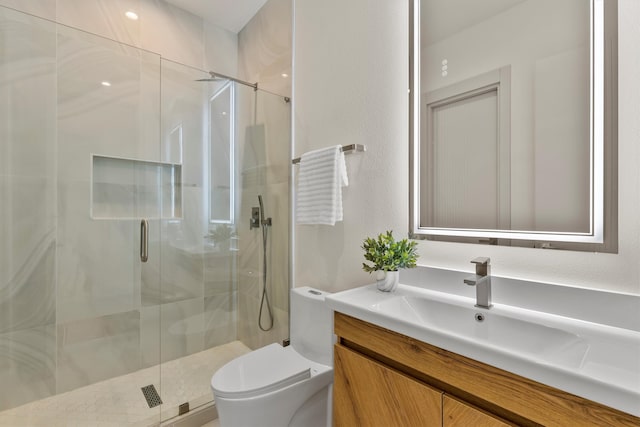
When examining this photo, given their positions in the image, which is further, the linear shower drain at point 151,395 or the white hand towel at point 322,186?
the linear shower drain at point 151,395

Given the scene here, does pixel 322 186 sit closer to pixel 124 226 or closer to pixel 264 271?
pixel 264 271

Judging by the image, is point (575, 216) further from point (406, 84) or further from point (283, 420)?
point (283, 420)

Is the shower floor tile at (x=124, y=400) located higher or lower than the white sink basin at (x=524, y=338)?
lower

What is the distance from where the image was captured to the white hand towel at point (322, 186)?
1.49 m

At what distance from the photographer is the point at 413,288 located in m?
1.23

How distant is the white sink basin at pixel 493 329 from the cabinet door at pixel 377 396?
167 mm

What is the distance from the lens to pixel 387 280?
3.87 feet

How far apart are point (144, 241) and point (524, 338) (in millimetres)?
2069

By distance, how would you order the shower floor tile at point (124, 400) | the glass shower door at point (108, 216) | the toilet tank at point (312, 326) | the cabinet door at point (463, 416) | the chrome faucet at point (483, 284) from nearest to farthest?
the cabinet door at point (463, 416), the chrome faucet at point (483, 284), the toilet tank at point (312, 326), the shower floor tile at point (124, 400), the glass shower door at point (108, 216)

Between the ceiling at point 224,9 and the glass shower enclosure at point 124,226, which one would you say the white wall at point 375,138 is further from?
the ceiling at point 224,9

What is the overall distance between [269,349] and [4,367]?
1463 millimetres

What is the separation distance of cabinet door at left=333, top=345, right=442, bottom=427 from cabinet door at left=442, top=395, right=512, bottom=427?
2cm

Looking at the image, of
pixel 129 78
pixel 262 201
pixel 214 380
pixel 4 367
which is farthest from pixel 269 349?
pixel 129 78

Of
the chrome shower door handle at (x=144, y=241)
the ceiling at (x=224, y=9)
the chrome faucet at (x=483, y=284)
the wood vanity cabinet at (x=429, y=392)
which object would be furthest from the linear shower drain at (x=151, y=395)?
the ceiling at (x=224, y=9)
